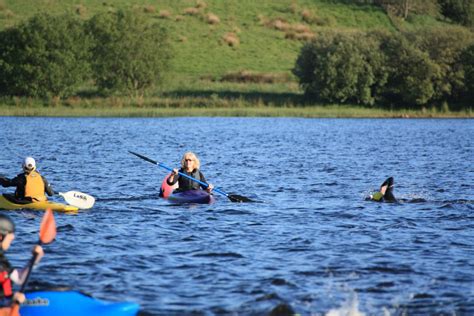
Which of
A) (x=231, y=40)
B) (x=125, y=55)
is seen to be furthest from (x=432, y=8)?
(x=125, y=55)

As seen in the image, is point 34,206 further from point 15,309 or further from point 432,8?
point 432,8

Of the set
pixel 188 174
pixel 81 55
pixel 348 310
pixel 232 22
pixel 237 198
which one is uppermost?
pixel 232 22

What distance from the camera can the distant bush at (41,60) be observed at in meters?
67.8

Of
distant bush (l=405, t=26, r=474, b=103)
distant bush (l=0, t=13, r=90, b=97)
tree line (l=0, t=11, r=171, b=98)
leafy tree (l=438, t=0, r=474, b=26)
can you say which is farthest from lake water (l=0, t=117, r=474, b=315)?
leafy tree (l=438, t=0, r=474, b=26)

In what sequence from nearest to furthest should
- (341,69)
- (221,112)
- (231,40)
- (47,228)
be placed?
(47,228), (221,112), (341,69), (231,40)

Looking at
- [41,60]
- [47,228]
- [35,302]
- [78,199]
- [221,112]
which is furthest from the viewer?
[41,60]

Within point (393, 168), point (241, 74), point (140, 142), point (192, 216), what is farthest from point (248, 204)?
point (241, 74)

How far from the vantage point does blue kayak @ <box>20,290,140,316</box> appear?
421 inches

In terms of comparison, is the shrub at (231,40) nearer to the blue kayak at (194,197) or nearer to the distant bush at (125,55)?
the distant bush at (125,55)

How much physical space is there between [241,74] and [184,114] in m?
15.3

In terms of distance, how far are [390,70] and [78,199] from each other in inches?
2209

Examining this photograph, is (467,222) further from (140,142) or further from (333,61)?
(333,61)

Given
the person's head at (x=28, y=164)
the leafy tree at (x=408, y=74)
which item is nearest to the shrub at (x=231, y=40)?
the leafy tree at (x=408, y=74)

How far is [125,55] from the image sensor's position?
72000 millimetres
